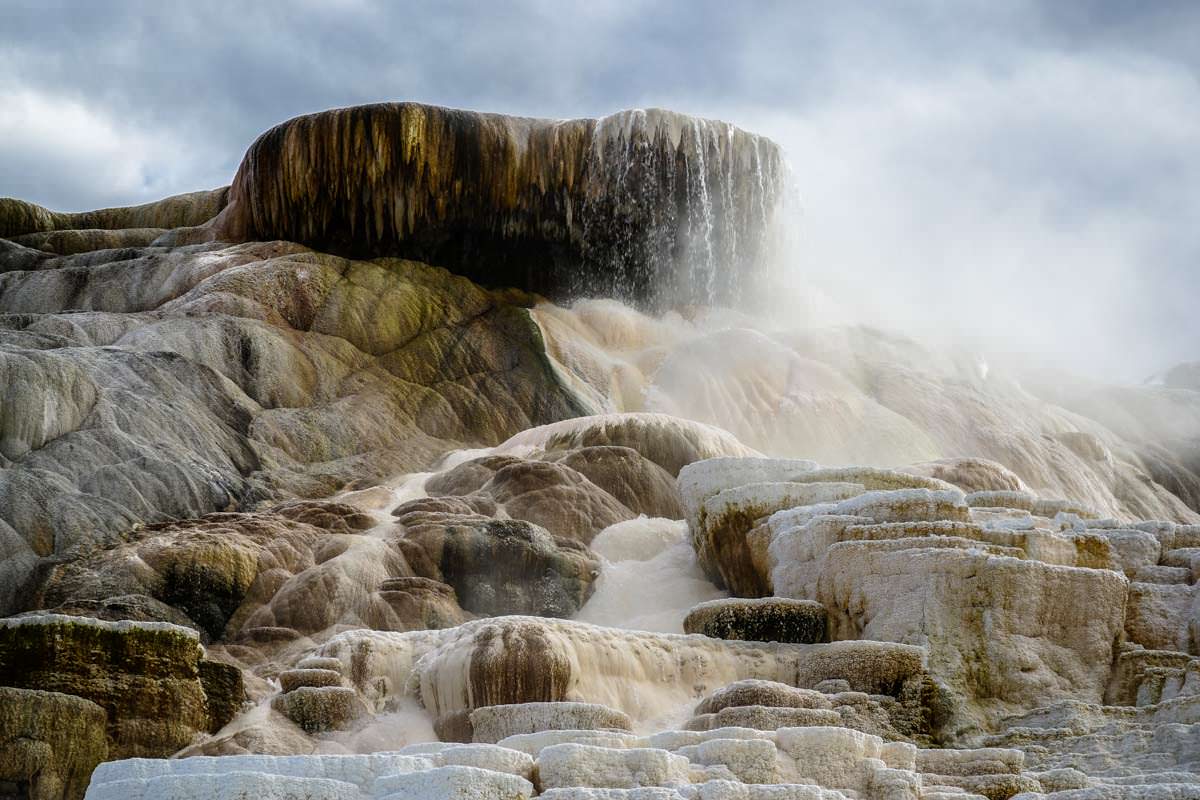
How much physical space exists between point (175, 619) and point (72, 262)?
16.1 meters

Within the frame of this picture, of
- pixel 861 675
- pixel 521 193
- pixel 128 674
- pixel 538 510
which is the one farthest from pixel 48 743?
pixel 521 193

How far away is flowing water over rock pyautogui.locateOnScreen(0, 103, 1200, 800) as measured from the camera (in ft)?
39.3

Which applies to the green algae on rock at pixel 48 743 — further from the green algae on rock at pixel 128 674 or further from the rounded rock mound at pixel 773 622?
the rounded rock mound at pixel 773 622

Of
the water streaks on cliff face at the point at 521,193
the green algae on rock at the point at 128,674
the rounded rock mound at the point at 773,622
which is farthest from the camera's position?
the water streaks on cliff face at the point at 521,193

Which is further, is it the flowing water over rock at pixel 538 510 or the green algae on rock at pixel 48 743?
the green algae on rock at pixel 48 743

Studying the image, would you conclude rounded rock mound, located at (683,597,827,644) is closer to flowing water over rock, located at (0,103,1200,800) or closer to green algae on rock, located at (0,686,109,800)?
flowing water over rock, located at (0,103,1200,800)

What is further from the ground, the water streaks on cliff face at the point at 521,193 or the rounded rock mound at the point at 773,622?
the water streaks on cliff face at the point at 521,193

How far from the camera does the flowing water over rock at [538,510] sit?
12.0m

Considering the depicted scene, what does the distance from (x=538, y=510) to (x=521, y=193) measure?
11.6m

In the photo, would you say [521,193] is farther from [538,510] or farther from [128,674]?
[128,674]

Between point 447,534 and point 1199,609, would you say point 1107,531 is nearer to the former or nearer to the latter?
point 1199,609

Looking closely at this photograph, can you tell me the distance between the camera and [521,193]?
30.5 meters

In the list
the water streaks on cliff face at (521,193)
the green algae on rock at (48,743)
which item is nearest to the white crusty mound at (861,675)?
the green algae on rock at (48,743)

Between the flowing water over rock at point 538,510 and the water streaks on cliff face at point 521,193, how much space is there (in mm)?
72
